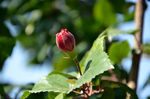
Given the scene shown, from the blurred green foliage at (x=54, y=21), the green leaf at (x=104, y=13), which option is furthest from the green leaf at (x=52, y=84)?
the green leaf at (x=104, y=13)

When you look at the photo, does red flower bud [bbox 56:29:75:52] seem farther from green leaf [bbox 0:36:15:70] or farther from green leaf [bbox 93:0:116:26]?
green leaf [bbox 93:0:116:26]

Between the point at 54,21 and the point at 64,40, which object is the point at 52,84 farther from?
the point at 54,21

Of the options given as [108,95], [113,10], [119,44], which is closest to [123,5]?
[113,10]

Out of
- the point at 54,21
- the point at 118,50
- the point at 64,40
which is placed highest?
the point at 64,40

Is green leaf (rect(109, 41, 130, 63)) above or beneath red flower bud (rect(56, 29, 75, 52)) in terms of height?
beneath

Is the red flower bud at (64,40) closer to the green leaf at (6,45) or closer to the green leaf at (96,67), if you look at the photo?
the green leaf at (96,67)

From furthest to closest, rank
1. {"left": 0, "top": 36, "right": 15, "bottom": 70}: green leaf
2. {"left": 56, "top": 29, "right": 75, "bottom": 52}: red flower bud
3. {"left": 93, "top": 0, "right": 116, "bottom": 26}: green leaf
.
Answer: {"left": 93, "top": 0, "right": 116, "bottom": 26}: green leaf < {"left": 0, "top": 36, "right": 15, "bottom": 70}: green leaf < {"left": 56, "top": 29, "right": 75, "bottom": 52}: red flower bud

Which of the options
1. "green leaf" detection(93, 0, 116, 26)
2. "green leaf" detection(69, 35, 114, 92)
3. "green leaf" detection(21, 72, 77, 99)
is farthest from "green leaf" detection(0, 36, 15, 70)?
"green leaf" detection(93, 0, 116, 26)

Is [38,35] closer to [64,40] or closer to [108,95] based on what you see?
[108,95]

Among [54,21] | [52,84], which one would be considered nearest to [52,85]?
[52,84]
